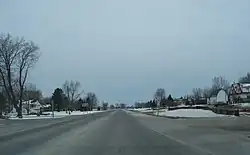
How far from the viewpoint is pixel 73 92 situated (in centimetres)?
17338

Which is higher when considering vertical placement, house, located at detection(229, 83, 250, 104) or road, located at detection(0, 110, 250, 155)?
house, located at detection(229, 83, 250, 104)

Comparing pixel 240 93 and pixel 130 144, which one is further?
pixel 240 93

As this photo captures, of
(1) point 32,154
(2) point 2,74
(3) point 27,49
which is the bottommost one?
(1) point 32,154

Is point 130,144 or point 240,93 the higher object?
point 240,93

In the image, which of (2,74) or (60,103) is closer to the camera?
(2,74)

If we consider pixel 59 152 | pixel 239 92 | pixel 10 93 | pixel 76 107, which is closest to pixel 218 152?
pixel 59 152

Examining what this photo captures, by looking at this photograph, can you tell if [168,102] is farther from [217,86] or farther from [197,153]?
[197,153]

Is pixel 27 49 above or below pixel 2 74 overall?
above

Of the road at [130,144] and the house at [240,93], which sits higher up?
the house at [240,93]

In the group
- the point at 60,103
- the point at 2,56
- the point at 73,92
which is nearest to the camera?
the point at 2,56

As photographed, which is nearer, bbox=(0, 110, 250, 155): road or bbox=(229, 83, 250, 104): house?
bbox=(0, 110, 250, 155): road

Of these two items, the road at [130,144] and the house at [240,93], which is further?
the house at [240,93]

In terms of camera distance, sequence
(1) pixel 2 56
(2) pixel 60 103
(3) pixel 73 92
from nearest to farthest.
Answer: (1) pixel 2 56
(2) pixel 60 103
(3) pixel 73 92

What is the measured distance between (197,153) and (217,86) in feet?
557
